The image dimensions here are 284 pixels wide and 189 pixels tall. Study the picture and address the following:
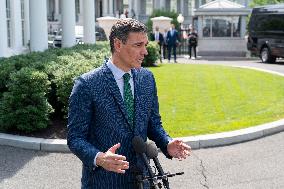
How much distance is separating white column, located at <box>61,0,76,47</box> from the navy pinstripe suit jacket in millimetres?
17576

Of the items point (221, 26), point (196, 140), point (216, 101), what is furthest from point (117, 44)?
point (221, 26)

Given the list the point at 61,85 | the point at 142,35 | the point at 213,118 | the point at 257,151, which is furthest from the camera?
the point at 213,118

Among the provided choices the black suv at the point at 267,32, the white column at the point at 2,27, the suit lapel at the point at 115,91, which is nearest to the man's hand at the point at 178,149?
the suit lapel at the point at 115,91

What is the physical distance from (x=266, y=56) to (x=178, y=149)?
989 inches

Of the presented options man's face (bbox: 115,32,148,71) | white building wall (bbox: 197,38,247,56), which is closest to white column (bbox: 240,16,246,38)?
white building wall (bbox: 197,38,247,56)

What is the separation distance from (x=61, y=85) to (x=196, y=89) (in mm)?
5981

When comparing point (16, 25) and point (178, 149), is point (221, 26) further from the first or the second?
point (178, 149)

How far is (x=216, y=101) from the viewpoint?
1235 cm

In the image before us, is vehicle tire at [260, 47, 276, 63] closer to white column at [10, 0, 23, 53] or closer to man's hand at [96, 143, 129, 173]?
white column at [10, 0, 23, 53]

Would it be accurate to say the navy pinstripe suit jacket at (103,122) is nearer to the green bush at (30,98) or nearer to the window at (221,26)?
the green bush at (30,98)

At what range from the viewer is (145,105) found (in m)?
2.98

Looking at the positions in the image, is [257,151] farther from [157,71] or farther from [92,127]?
[157,71]

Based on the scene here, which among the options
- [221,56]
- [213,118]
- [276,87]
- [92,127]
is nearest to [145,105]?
[92,127]

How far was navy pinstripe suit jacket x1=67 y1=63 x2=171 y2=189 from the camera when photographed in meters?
2.84
